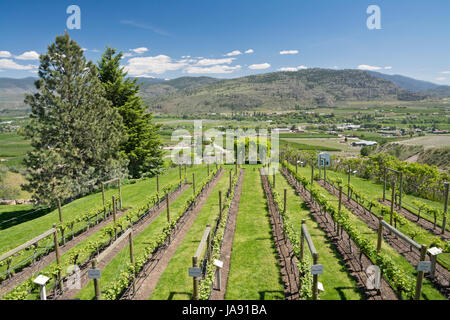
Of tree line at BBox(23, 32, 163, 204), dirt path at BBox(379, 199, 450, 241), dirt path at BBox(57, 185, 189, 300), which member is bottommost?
dirt path at BBox(57, 185, 189, 300)

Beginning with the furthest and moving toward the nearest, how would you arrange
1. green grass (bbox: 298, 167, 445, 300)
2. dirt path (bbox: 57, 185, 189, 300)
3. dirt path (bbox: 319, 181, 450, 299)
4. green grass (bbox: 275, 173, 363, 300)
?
1. dirt path (bbox: 57, 185, 189, 300)
2. dirt path (bbox: 319, 181, 450, 299)
3. green grass (bbox: 275, 173, 363, 300)
4. green grass (bbox: 298, 167, 445, 300)

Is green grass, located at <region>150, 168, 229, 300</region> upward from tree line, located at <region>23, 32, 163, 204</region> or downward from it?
downward

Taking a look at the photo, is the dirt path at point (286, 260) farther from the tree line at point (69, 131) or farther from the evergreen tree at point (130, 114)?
the evergreen tree at point (130, 114)

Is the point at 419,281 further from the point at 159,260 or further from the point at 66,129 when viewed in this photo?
the point at 66,129

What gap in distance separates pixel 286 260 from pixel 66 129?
1906 cm

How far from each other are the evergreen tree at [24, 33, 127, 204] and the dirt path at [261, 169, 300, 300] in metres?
15.3

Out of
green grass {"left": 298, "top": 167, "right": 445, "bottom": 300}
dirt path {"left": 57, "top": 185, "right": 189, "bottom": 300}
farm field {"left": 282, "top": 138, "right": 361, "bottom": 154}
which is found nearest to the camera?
green grass {"left": 298, "top": 167, "right": 445, "bottom": 300}

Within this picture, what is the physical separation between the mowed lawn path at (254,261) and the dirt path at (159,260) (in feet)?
8.14

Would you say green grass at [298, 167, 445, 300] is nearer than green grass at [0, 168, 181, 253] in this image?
Yes

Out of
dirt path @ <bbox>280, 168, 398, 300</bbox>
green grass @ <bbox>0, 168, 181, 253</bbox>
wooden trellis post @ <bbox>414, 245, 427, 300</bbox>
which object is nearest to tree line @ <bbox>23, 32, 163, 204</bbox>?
green grass @ <bbox>0, 168, 181, 253</bbox>

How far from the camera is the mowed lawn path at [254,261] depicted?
320 inches

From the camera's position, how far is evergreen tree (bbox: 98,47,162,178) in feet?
88.6

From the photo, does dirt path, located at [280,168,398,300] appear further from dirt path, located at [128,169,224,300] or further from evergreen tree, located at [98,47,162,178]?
evergreen tree, located at [98,47,162,178]

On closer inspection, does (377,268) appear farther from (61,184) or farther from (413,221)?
(61,184)
